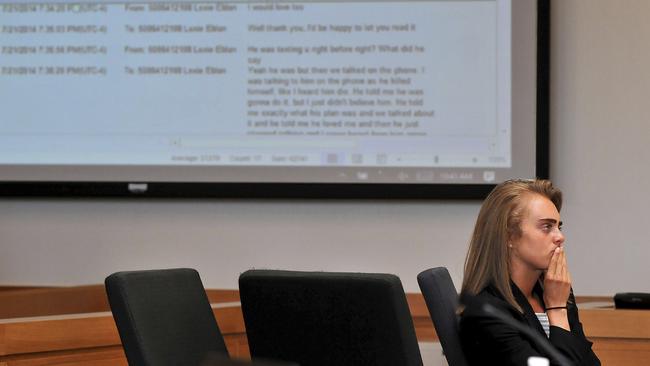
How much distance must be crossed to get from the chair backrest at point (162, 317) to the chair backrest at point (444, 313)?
55cm

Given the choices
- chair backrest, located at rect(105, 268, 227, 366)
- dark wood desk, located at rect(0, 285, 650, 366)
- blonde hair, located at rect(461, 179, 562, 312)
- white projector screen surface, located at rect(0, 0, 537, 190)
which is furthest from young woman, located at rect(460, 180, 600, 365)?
white projector screen surface, located at rect(0, 0, 537, 190)

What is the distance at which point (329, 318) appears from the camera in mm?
2205

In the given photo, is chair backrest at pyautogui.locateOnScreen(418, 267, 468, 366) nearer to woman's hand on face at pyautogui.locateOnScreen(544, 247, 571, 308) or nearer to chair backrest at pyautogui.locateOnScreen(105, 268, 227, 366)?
woman's hand on face at pyautogui.locateOnScreen(544, 247, 571, 308)

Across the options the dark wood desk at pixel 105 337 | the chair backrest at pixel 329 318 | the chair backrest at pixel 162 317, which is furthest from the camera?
the dark wood desk at pixel 105 337

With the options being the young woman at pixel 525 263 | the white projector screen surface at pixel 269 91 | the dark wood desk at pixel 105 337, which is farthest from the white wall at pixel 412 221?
the young woman at pixel 525 263

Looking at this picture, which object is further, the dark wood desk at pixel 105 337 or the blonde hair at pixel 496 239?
the dark wood desk at pixel 105 337

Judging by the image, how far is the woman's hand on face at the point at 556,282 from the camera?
253 cm

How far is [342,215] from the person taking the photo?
4426 millimetres

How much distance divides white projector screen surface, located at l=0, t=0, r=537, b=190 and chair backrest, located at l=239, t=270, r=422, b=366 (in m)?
2.16

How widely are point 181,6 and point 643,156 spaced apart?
2112 mm

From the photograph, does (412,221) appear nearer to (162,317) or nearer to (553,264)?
(553,264)

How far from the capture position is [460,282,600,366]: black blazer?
2.30m

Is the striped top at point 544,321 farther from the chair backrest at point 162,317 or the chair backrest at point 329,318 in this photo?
the chair backrest at point 162,317

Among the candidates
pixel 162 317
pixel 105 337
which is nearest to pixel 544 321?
pixel 162 317
